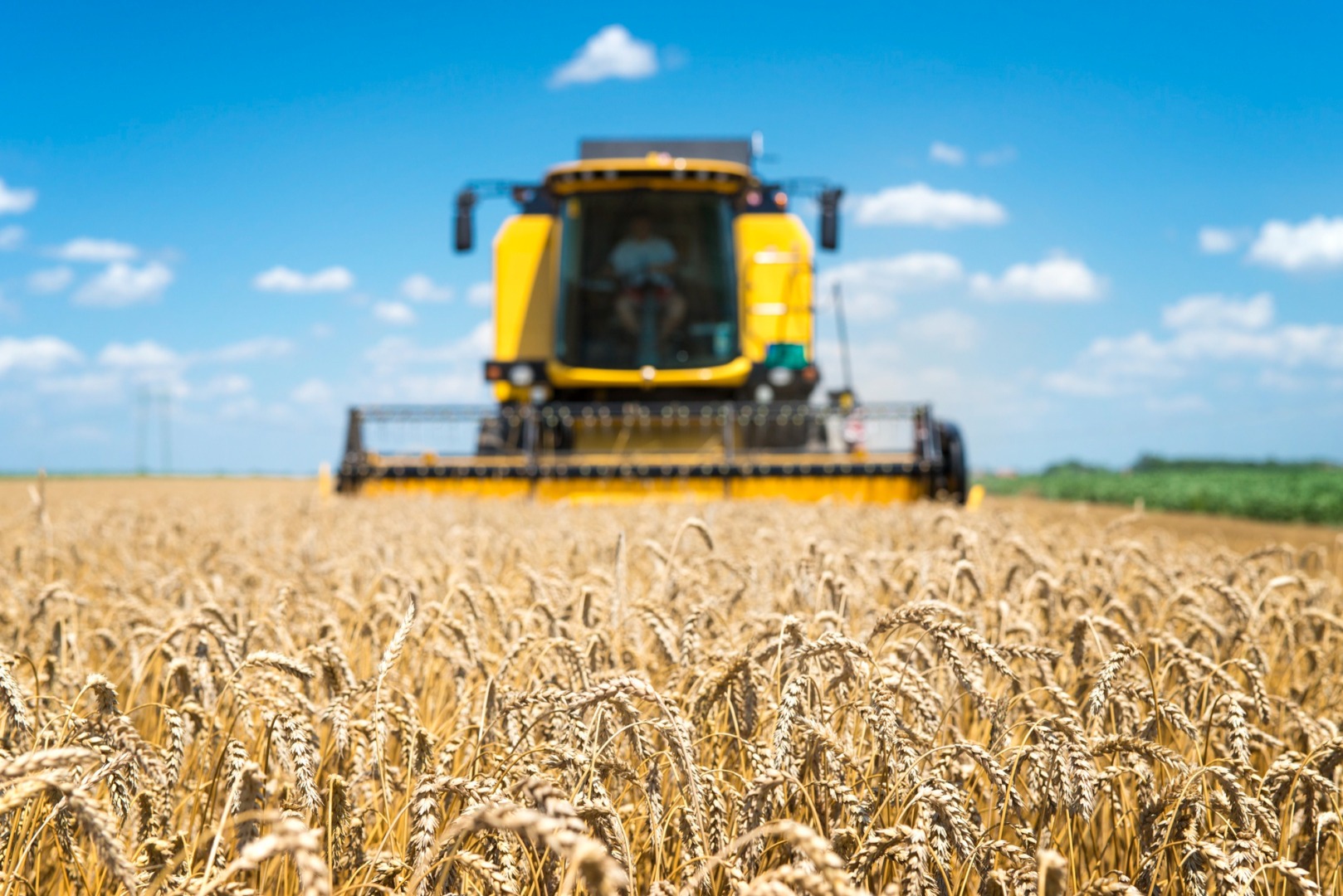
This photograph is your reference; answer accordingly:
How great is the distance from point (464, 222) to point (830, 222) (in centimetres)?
333

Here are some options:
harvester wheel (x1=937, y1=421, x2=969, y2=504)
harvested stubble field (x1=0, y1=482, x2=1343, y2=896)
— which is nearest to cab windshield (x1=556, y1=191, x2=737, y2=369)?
harvester wheel (x1=937, y1=421, x2=969, y2=504)

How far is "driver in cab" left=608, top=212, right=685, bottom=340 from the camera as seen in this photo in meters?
10.2

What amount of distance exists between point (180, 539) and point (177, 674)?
402cm

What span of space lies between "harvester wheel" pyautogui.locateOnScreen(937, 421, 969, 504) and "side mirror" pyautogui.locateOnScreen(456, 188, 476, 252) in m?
4.56

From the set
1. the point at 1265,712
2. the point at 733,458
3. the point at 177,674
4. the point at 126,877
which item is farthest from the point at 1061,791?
the point at 733,458

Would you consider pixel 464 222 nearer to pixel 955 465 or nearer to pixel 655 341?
pixel 655 341

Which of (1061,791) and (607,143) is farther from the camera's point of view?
(607,143)

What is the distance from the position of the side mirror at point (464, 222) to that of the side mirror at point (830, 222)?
3208 millimetres

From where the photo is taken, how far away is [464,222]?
9.78 meters

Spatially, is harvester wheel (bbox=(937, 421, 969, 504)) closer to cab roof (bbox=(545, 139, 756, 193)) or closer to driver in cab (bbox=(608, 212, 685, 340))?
driver in cab (bbox=(608, 212, 685, 340))

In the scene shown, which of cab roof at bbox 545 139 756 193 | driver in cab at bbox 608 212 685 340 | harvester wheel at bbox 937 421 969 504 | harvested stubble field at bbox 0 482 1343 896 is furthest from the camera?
driver in cab at bbox 608 212 685 340

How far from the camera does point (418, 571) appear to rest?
3.62 m

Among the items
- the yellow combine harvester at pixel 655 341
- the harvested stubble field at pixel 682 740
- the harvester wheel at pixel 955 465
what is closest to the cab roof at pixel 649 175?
the yellow combine harvester at pixel 655 341

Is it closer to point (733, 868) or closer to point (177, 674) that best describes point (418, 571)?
point (177, 674)
